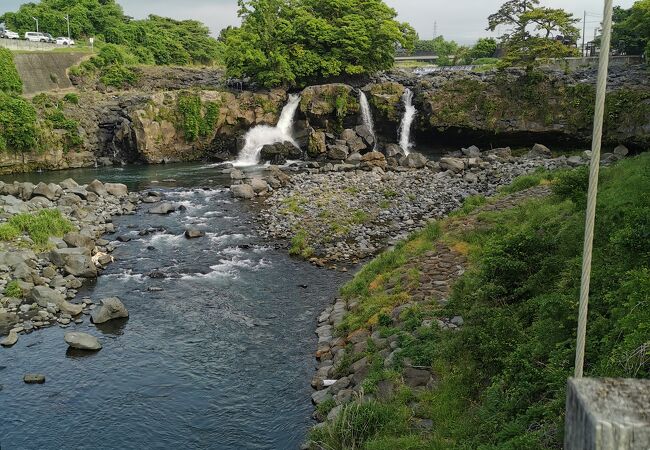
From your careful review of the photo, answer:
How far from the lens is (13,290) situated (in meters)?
18.3

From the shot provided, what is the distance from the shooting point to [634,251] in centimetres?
827

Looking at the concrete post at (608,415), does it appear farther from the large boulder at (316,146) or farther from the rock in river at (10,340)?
the large boulder at (316,146)

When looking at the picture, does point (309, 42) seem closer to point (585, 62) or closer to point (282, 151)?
point (282, 151)

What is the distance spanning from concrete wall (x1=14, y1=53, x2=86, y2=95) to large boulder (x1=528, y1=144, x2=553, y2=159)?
140 ft

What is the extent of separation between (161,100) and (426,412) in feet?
137

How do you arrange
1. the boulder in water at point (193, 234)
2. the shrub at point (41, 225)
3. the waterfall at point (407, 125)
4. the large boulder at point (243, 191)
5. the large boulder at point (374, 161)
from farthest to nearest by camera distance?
the waterfall at point (407, 125) < the large boulder at point (374, 161) < the large boulder at point (243, 191) < the boulder in water at point (193, 234) < the shrub at point (41, 225)

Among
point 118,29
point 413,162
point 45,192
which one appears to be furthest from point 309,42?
point 118,29

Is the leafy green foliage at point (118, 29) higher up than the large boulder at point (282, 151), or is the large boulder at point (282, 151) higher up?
the leafy green foliage at point (118, 29)

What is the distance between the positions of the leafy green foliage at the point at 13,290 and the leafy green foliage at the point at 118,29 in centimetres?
5680

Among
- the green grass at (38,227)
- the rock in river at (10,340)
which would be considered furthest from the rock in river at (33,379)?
the green grass at (38,227)

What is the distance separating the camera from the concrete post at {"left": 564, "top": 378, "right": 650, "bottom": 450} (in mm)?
3027

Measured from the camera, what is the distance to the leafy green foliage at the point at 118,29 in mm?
72688

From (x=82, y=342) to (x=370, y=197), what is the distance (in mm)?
17805

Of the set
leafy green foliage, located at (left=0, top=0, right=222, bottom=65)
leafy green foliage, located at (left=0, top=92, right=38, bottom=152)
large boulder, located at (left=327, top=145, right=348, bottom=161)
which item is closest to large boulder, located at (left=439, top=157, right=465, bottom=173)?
large boulder, located at (left=327, top=145, right=348, bottom=161)
